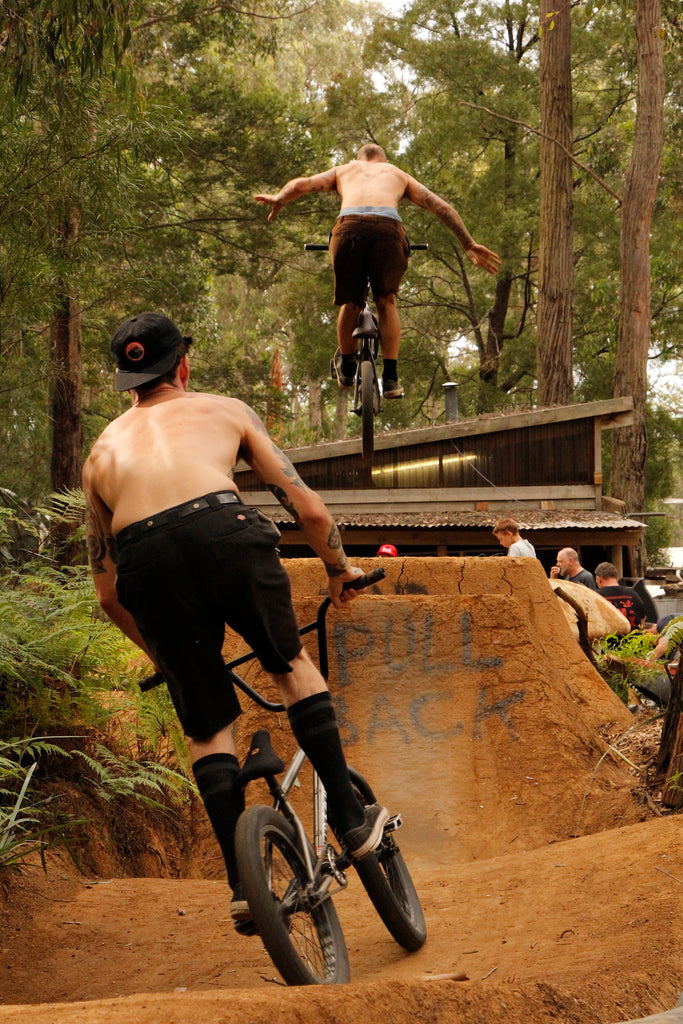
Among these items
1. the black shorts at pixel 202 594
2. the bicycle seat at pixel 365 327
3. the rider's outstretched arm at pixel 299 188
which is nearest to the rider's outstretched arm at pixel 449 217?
the rider's outstretched arm at pixel 299 188

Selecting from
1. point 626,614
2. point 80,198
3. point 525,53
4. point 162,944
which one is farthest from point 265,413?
point 162,944

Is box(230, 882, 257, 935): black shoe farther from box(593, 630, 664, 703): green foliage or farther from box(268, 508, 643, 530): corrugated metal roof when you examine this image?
box(268, 508, 643, 530): corrugated metal roof

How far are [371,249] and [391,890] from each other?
525 centimetres

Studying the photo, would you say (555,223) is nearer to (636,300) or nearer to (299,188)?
(636,300)

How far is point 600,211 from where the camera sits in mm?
28766

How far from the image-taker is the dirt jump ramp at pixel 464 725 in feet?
17.9

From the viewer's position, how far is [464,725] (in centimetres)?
595

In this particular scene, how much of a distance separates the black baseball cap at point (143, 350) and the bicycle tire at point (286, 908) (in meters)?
1.35

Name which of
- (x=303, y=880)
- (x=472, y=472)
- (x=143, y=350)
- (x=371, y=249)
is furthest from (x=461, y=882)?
(x=472, y=472)

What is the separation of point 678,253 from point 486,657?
2288cm

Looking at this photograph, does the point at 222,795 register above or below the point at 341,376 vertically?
below

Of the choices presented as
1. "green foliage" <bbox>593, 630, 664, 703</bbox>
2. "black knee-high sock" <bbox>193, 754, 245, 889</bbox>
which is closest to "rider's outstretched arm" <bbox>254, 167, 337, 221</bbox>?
"green foliage" <bbox>593, 630, 664, 703</bbox>

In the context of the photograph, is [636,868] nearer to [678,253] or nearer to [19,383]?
[19,383]

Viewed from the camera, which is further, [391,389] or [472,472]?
[472,472]
